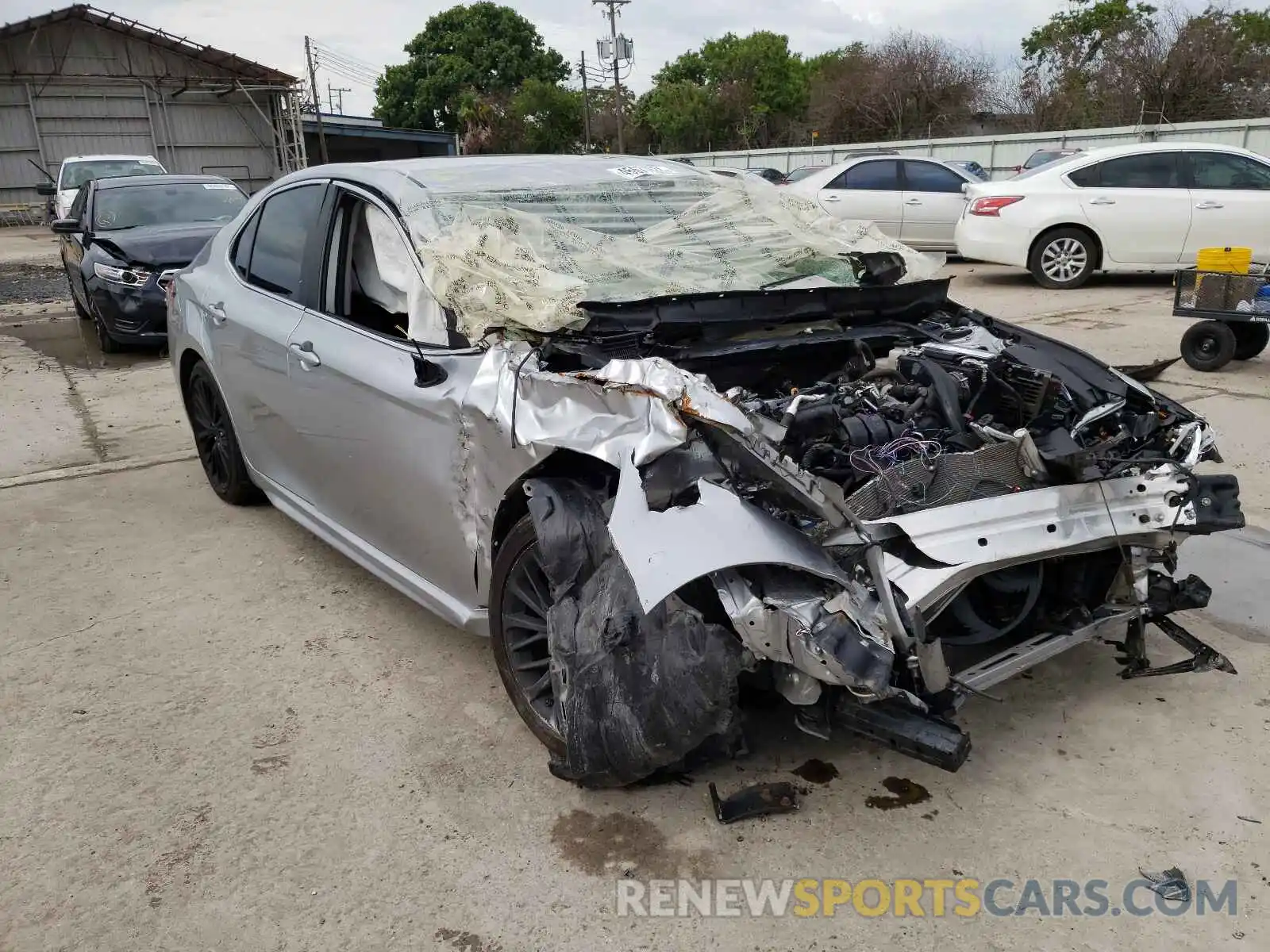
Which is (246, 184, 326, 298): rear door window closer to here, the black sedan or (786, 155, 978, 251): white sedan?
the black sedan

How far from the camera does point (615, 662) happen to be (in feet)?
8.16

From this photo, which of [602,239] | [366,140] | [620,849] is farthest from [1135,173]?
[366,140]

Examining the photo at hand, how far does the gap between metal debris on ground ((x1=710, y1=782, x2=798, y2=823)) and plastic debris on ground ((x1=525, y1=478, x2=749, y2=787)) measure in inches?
6.5

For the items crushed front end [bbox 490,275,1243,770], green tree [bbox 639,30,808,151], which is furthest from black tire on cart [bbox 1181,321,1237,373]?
green tree [bbox 639,30,808,151]

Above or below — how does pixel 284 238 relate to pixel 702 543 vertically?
above

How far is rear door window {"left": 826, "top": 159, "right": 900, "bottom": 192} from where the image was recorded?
1300 centimetres

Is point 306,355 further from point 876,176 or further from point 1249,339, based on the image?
point 876,176

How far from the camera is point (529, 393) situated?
275cm

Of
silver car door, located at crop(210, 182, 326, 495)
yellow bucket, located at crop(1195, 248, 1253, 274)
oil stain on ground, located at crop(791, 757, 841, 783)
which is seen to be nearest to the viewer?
oil stain on ground, located at crop(791, 757, 841, 783)

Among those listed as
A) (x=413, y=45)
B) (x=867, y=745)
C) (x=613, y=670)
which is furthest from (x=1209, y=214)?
(x=413, y=45)

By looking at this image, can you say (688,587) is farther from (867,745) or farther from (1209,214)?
(1209,214)

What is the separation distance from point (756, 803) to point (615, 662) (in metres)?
0.58

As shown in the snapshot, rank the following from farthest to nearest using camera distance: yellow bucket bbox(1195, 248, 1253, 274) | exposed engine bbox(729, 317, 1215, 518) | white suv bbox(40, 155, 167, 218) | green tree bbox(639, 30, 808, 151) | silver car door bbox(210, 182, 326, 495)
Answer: green tree bbox(639, 30, 808, 151)
white suv bbox(40, 155, 167, 218)
yellow bucket bbox(1195, 248, 1253, 274)
silver car door bbox(210, 182, 326, 495)
exposed engine bbox(729, 317, 1215, 518)

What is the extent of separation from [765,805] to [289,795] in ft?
4.50
